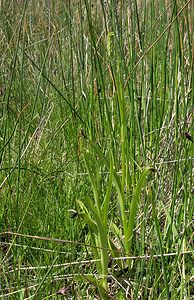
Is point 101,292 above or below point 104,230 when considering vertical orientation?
below

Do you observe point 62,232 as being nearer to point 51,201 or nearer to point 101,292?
point 51,201

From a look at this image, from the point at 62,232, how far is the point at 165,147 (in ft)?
1.12

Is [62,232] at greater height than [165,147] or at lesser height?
lesser

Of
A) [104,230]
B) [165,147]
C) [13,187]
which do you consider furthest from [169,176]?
[13,187]

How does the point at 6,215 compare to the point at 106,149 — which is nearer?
the point at 6,215

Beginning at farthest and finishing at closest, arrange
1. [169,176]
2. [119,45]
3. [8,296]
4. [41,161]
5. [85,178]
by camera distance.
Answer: [41,161]
[85,178]
[169,176]
[119,45]
[8,296]

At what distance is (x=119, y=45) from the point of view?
1.08 m

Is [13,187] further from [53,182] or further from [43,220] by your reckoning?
[43,220]

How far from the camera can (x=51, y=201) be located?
125 cm

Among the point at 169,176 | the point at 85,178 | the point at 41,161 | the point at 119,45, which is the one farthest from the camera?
the point at 41,161

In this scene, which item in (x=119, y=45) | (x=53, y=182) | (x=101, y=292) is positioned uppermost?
(x=119, y=45)

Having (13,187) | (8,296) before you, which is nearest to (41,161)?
(13,187)

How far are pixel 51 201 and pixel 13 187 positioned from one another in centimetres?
18

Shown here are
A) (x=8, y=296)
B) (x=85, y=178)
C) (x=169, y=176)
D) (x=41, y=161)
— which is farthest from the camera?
(x=41, y=161)
